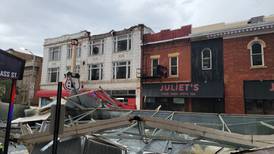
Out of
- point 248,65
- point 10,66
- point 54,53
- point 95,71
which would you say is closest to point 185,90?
point 248,65

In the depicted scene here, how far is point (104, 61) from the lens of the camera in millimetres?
25250

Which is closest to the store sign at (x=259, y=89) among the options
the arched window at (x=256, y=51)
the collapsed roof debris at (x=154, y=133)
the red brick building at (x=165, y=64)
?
the arched window at (x=256, y=51)

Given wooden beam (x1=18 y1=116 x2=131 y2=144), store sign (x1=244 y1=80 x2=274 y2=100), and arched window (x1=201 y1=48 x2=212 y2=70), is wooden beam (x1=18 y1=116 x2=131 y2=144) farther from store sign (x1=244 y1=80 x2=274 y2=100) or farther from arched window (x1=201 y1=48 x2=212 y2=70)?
arched window (x1=201 y1=48 x2=212 y2=70)

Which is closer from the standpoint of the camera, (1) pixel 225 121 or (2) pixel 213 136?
(2) pixel 213 136

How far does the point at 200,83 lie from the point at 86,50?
14184mm

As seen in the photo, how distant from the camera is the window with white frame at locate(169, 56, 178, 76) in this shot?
68.5 ft

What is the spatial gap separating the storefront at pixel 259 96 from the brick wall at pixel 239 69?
1.10 feet

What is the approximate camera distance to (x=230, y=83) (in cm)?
1819

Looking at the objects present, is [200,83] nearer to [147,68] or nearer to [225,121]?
[147,68]

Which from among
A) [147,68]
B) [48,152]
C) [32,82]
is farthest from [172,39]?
[32,82]

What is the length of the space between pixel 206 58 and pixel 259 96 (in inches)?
202

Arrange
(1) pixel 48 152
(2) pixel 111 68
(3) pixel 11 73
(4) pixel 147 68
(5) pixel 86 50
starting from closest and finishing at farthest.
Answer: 1. (3) pixel 11 73
2. (1) pixel 48 152
3. (4) pixel 147 68
4. (2) pixel 111 68
5. (5) pixel 86 50

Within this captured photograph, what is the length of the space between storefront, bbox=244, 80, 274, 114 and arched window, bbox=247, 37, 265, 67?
1.54 metres

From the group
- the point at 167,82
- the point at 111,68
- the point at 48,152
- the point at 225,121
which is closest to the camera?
the point at 48,152
